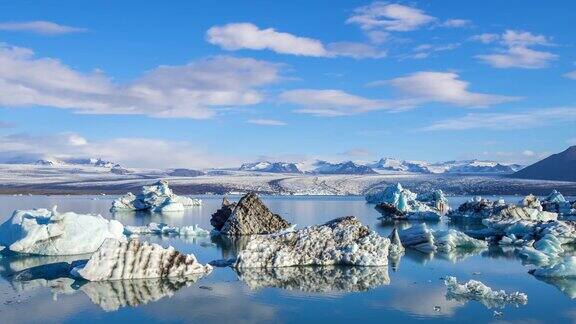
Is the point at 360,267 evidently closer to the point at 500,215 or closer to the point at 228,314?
the point at 228,314

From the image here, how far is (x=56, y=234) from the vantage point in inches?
499

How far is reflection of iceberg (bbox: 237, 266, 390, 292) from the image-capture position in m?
9.02

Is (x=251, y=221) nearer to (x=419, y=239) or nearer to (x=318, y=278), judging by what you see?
(x=419, y=239)

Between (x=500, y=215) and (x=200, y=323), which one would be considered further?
(x=500, y=215)

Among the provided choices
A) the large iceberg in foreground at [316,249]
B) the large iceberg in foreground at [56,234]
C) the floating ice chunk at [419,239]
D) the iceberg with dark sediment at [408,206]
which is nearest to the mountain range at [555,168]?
the iceberg with dark sediment at [408,206]

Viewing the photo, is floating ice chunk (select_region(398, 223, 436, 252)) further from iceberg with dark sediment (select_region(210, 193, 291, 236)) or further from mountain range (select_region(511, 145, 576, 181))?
mountain range (select_region(511, 145, 576, 181))

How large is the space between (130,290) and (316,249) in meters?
3.75

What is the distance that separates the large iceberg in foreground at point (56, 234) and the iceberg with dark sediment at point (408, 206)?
53.2 feet

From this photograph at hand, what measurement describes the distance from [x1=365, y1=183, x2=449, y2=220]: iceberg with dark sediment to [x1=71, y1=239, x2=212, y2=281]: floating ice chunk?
738 inches

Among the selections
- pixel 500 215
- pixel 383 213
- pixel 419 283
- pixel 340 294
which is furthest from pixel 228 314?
pixel 383 213

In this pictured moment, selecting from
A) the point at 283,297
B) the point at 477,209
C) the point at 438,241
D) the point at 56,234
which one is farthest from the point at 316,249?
the point at 477,209

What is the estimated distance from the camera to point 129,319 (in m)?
7.01

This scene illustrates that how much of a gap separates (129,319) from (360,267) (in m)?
4.83

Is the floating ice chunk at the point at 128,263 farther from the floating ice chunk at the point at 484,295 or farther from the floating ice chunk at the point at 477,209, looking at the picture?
the floating ice chunk at the point at 477,209
